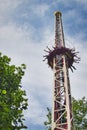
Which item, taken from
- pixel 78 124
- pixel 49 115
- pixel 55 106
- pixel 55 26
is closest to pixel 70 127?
pixel 55 106

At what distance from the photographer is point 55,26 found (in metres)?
32.9

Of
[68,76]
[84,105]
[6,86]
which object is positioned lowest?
[6,86]

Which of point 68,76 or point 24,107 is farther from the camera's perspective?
point 68,76

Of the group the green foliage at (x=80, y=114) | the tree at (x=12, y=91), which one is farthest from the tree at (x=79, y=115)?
the tree at (x=12, y=91)

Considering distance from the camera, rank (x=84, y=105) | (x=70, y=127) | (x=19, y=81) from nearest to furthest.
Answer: (x=19, y=81) < (x=70, y=127) < (x=84, y=105)

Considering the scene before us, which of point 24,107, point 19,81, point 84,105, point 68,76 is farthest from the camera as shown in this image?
point 84,105

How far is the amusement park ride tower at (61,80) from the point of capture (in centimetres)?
2422

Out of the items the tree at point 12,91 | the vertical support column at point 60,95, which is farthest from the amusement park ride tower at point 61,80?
the tree at point 12,91

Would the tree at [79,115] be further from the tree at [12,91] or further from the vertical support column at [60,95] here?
the tree at [12,91]

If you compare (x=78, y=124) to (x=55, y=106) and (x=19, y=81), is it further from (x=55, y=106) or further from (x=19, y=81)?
(x=19, y=81)

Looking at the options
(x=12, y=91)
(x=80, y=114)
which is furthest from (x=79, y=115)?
(x=12, y=91)

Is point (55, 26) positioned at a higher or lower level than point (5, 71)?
higher

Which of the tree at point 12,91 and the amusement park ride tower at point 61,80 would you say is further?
the amusement park ride tower at point 61,80

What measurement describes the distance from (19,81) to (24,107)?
1496 mm
